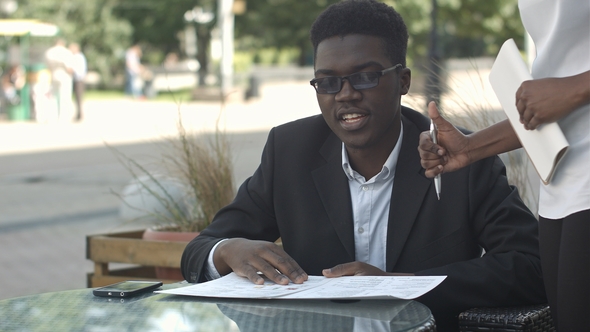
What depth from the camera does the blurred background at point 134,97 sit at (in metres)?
5.78

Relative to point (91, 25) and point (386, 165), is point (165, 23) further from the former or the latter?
point (386, 165)

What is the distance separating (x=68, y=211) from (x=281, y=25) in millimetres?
25379

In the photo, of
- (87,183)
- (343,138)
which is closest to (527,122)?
(343,138)

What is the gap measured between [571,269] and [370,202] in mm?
968

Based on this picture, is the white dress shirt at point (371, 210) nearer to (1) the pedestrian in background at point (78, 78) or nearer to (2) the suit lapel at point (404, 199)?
(2) the suit lapel at point (404, 199)

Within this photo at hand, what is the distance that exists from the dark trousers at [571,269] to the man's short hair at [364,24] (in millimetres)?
1004

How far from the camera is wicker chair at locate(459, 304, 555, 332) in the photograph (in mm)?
2168

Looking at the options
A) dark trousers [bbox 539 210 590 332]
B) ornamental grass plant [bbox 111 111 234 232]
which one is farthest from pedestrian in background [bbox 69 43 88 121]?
dark trousers [bbox 539 210 590 332]

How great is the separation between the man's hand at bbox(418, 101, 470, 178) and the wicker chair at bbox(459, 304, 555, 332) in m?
0.40

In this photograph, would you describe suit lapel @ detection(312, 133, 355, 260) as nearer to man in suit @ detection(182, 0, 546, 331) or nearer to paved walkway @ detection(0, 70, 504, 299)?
Result: man in suit @ detection(182, 0, 546, 331)

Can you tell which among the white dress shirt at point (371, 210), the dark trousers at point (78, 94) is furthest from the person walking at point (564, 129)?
the dark trousers at point (78, 94)

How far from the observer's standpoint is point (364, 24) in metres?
2.77

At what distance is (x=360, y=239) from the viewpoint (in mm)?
2764

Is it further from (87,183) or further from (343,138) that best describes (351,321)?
(87,183)
